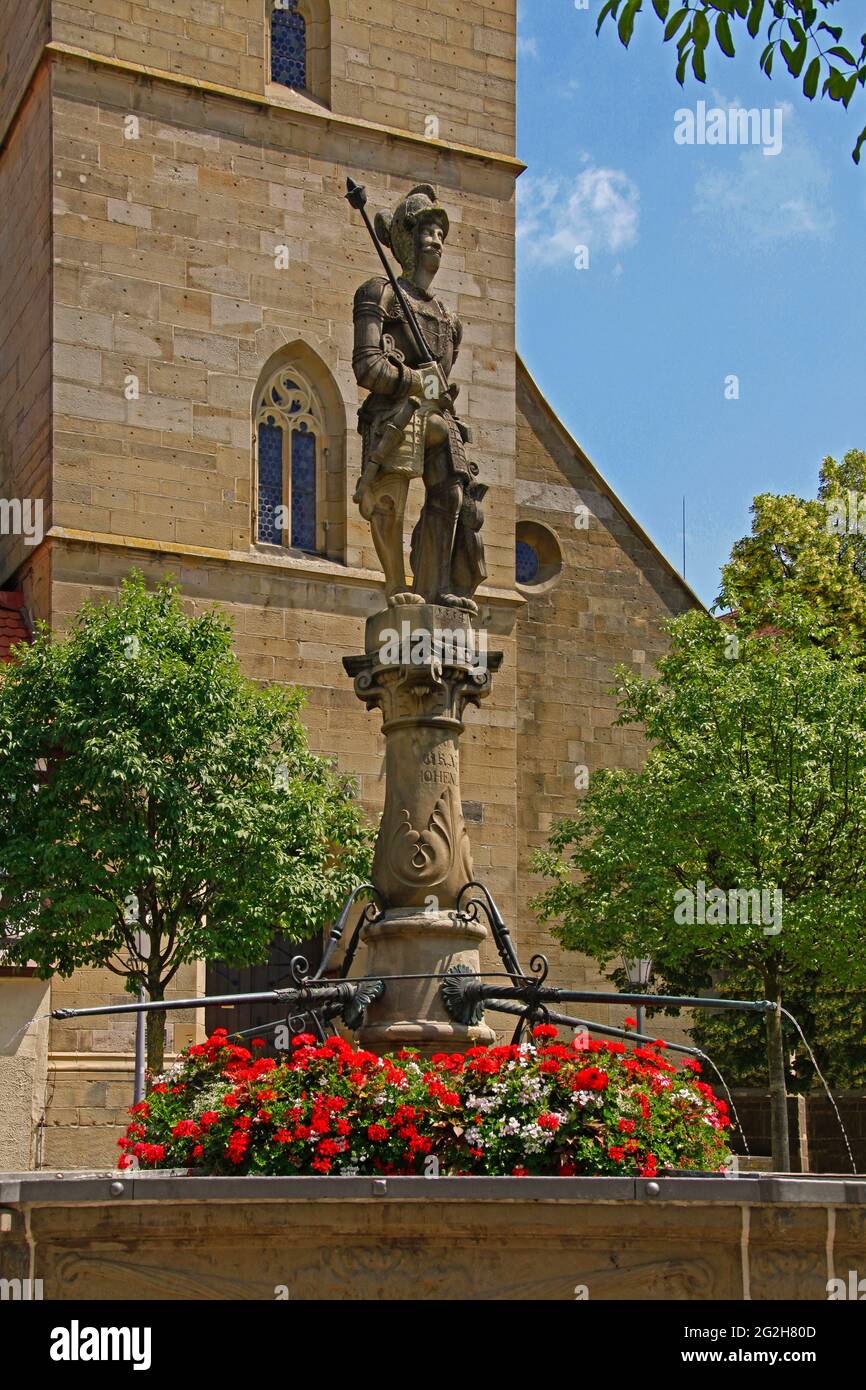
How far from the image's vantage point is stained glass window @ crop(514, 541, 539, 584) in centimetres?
2800

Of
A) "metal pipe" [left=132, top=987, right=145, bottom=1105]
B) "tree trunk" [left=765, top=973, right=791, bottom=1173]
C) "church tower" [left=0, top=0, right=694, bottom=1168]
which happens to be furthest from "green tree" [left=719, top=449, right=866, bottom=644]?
"metal pipe" [left=132, top=987, right=145, bottom=1105]

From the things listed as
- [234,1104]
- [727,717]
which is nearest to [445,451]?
[234,1104]

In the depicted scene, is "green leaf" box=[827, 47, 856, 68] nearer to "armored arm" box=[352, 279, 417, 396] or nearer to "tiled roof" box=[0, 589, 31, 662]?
"armored arm" box=[352, 279, 417, 396]

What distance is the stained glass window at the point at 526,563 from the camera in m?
28.0

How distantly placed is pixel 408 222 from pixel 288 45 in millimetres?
15077

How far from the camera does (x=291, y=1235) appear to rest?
7047mm

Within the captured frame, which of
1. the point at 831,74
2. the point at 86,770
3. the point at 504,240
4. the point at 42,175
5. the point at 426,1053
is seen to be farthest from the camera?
the point at 504,240

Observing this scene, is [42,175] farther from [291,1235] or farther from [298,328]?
[291,1235]

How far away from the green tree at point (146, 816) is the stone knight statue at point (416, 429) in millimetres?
7021

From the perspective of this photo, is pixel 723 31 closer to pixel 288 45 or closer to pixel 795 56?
pixel 795 56

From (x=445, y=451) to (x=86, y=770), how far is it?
779 cm

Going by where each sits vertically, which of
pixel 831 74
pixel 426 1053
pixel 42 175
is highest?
pixel 42 175

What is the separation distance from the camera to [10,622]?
24.0 m

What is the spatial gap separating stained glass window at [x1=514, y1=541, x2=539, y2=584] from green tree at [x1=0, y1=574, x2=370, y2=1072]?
27.5 ft
